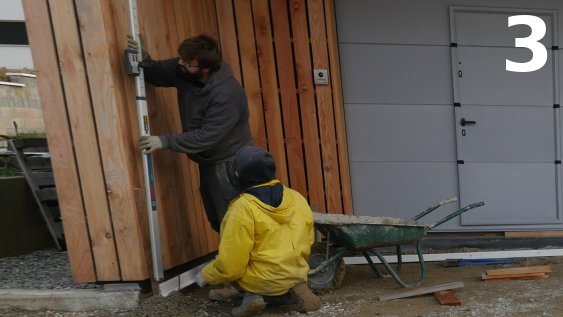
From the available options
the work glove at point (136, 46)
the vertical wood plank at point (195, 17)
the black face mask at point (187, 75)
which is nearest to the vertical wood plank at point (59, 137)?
the work glove at point (136, 46)

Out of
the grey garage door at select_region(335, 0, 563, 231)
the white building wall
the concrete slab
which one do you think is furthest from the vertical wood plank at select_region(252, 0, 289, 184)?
the white building wall

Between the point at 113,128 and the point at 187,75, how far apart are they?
0.61 metres

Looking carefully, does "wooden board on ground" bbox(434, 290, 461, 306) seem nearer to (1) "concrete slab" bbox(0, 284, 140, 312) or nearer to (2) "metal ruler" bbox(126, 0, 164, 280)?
(2) "metal ruler" bbox(126, 0, 164, 280)

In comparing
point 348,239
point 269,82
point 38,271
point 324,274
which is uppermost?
point 269,82

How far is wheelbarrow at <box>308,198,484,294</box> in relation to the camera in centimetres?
342

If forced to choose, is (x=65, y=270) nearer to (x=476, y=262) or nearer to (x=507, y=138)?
(x=476, y=262)

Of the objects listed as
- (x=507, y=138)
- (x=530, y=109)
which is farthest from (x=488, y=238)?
(x=530, y=109)

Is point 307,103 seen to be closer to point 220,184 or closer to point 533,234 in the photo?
point 220,184

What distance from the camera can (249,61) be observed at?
441 centimetres

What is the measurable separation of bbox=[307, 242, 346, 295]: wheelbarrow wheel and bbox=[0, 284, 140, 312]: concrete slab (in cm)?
132

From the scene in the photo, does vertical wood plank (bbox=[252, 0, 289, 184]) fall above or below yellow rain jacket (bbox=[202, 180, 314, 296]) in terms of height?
above

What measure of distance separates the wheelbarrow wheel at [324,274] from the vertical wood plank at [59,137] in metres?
1.60

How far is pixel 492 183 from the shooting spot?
5164 mm

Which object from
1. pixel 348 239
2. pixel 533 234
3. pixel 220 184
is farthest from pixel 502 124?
pixel 220 184
